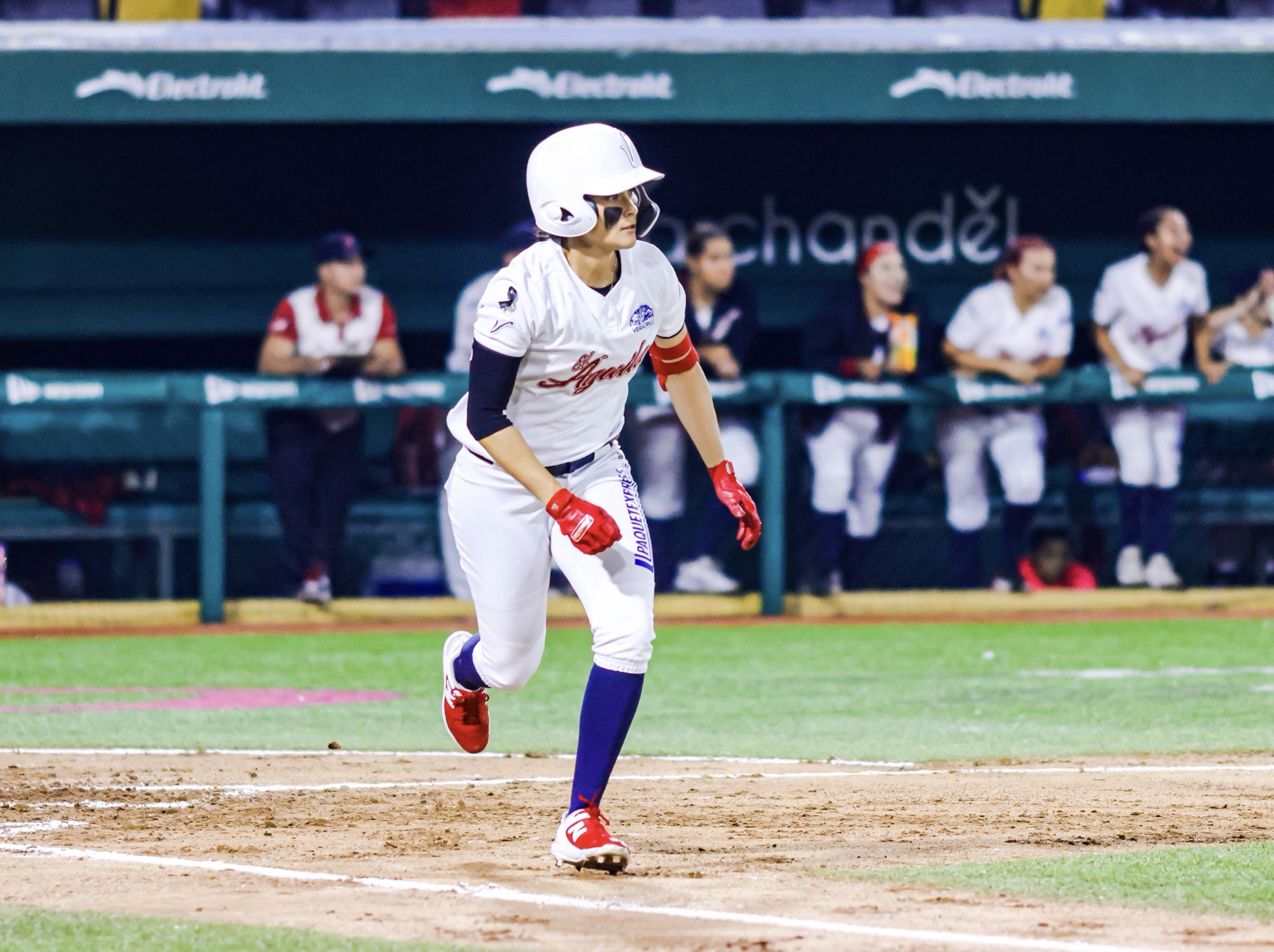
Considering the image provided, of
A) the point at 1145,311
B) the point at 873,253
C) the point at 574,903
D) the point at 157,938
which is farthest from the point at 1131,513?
the point at 157,938

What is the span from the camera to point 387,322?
33.9ft

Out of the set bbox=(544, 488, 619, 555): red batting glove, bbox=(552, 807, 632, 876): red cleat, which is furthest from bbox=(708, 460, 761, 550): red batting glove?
bbox=(552, 807, 632, 876): red cleat

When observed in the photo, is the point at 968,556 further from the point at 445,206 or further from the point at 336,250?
the point at 445,206

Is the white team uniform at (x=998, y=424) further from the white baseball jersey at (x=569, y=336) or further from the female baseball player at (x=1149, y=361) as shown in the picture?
the white baseball jersey at (x=569, y=336)

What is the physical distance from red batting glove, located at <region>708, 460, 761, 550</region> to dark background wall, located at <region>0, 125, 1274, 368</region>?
25.2 feet

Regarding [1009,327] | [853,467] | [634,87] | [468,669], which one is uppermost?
[634,87]

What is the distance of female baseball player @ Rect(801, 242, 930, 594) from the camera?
10289mm

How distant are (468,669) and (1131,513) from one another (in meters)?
6.20

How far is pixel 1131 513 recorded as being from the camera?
10.6 m

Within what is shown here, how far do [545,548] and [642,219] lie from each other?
792mm

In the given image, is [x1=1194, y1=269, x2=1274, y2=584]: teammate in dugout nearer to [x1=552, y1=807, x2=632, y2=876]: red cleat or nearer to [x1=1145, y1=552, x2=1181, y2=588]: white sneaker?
[x1=1145, y1=552, x2=1181, y2=588]: white sneaker

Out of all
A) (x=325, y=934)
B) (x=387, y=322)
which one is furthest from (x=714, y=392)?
(x=325, y=934)

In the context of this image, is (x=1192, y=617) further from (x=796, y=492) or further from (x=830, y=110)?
(x=830, y=110)

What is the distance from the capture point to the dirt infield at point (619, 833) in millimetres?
3662
